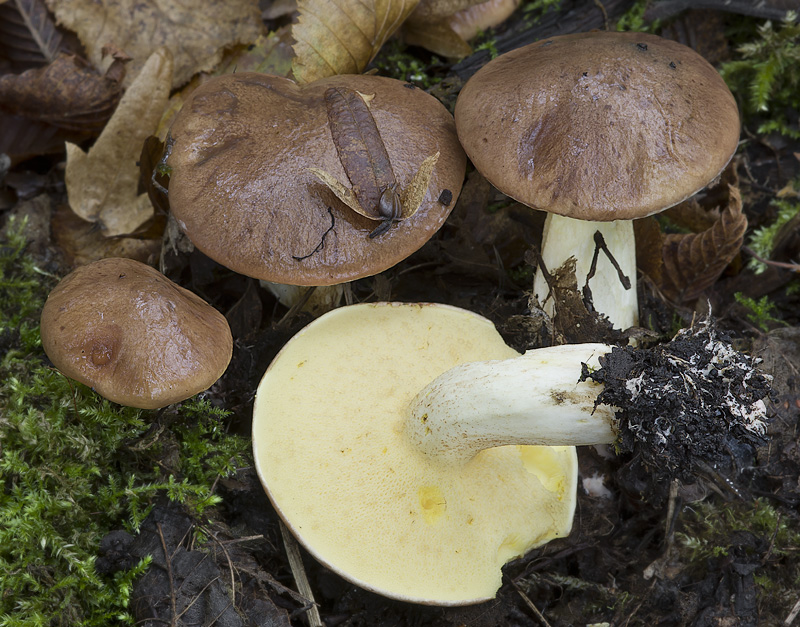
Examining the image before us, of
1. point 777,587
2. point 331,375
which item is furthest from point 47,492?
point 777,587

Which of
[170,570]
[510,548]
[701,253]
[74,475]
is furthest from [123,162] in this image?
[701,253]

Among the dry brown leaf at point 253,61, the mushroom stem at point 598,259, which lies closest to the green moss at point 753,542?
the mushroom stem at point 598,259

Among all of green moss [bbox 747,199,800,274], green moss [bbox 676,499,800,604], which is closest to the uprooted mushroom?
green moss [bbox 676,499,800,604]

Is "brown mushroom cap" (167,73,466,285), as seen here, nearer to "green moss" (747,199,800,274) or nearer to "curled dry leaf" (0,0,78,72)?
"curled dry leaf" (0,0,78,72)

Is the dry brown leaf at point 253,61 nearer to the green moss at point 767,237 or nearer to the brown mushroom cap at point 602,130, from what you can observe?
the brown mushroom cap at point 602,130

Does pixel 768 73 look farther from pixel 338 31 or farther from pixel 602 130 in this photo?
pixel 338 31

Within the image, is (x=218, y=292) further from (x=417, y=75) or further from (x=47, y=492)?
(x=417, y=75)
